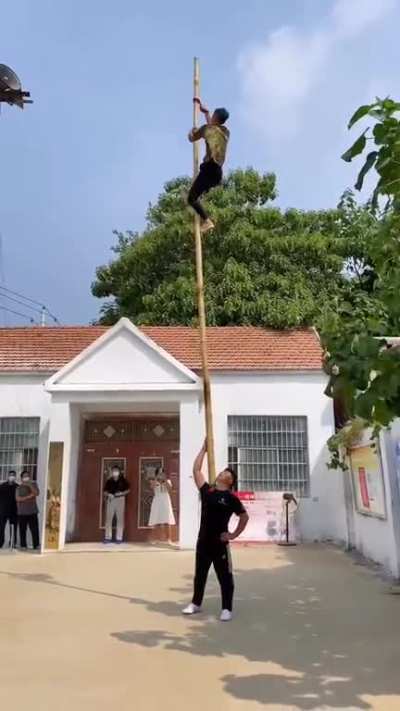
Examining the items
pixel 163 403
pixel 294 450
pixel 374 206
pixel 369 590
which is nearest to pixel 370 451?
pixel 369 590

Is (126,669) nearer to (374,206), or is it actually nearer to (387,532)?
(374,206)

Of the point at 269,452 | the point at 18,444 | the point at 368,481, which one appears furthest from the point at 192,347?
the point at 368,481

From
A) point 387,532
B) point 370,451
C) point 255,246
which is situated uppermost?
point 255,246

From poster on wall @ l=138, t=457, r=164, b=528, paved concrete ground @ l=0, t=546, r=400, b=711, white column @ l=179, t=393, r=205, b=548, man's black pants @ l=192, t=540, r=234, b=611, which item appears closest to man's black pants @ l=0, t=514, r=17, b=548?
poster on wall @ l=138, t=457, r=164, b=528

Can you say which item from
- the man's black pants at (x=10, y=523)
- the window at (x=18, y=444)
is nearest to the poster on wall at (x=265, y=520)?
the man's black pants at (x=10, y=523)

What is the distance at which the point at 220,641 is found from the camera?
5.80 metres

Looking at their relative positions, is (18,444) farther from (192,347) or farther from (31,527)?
(192,347)

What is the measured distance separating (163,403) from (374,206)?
9.07 m

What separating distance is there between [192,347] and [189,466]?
3.75 m

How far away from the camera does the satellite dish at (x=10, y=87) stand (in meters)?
8.61

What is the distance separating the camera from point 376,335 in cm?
517

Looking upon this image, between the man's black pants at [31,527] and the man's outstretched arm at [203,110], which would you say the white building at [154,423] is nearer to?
the man's black pants at [31,527]

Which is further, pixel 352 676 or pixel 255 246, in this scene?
pixel 255 246

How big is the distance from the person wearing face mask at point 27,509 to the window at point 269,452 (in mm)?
4345
